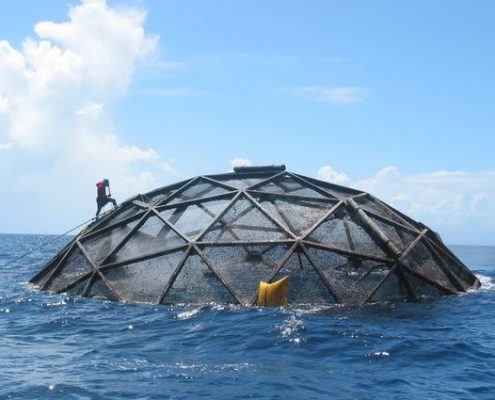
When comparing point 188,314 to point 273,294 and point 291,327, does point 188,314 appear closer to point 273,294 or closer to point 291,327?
point 273,294

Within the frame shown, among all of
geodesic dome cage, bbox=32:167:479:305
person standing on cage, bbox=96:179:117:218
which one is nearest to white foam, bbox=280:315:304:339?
geodesic dome cage, bbox=32:167:479:305

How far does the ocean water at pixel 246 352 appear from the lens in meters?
6.68

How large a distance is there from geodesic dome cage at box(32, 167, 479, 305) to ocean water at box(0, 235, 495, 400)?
63cm

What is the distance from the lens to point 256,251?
12938 millimetres

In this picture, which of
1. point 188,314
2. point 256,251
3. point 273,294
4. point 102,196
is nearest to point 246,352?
point 188,314

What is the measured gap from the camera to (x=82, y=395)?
21.1 ft

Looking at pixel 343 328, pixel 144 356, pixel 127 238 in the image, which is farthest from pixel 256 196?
pixel 144 356

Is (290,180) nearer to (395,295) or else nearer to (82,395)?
(395,295)

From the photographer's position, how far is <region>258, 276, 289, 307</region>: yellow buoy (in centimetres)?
1123

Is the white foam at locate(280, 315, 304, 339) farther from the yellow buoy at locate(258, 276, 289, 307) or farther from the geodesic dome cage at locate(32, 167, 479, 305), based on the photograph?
the geodesic dome cage at locate(32, 167, 479, 305)

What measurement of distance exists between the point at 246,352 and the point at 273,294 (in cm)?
298

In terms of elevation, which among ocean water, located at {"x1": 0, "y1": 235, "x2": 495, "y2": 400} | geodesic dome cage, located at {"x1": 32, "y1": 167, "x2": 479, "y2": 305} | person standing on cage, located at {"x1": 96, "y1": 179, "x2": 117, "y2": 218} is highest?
person standing on cage, located at {"x1": 96, "y1": 179, "x2": 117, "y2": 218}

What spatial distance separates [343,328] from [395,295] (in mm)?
3119

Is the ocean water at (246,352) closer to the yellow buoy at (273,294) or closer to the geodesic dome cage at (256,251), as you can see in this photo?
the yellow buoy at (273,294)
